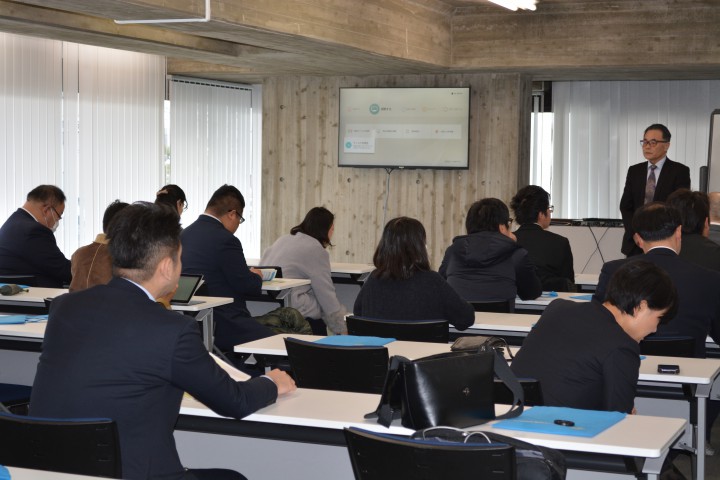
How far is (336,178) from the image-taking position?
1151 centimetres

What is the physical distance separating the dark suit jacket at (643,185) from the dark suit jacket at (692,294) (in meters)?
3.28

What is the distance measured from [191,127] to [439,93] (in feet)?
9.45

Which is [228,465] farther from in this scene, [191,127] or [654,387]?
[191,127]

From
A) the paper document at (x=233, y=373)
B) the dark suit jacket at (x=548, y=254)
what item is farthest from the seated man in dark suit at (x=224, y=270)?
the paper document at (x=233, y=373)

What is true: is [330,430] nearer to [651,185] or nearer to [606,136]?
[651,185]

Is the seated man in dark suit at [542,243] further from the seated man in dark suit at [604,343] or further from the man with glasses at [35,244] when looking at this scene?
the seated man in dark suit at [604,343]

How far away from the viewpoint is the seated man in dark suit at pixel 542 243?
6836 millimetres

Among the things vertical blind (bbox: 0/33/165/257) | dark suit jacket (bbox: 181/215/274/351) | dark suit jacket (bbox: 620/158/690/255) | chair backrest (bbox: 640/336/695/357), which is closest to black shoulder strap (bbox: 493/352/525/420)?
chair backrest (bbox: 640/336/695/357)

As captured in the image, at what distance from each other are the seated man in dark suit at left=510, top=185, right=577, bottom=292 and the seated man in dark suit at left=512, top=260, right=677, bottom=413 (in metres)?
3.48

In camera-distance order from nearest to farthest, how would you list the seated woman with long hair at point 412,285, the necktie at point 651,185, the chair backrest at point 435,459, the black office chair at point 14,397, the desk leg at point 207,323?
1. the chair backrest at point 435,459
2. the black office chair at point 14,397
3. the seated woman with long hair at point 412,285
4. the desk leg at point 207,323
5. the necktie at point 651,185

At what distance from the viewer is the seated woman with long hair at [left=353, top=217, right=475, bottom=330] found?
494 centimetres

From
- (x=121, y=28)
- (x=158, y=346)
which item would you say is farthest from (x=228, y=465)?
(x=121, y=28)

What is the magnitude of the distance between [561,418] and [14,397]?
2596 mm

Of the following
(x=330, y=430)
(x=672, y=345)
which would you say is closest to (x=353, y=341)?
(x=330, y=430)
